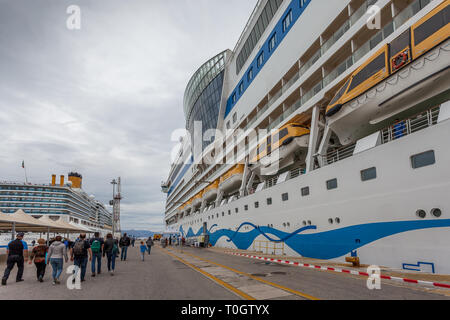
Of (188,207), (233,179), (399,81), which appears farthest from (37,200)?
(399,81)

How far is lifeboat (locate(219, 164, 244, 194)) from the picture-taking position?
92.4ft

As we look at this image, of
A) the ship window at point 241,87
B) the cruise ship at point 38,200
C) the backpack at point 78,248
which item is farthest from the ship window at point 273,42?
the cruise ship at point 38,200

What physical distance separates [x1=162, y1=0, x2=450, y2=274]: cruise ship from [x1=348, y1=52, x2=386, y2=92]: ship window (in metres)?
0.06

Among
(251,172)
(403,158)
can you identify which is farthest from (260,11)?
(403,158)

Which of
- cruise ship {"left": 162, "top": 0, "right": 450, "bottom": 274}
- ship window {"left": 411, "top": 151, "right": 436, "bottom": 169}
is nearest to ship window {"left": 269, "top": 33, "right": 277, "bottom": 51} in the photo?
cruise ship {"left": 162, "top": 0, "right": 450, "bottom": 274}

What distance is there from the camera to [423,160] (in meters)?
9.09

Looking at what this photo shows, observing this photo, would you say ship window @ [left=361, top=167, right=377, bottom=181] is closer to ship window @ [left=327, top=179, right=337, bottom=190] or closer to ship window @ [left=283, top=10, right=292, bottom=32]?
ship window @ [left=327, top=179, right=337, bottom=190]

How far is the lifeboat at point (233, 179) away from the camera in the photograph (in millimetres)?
28167

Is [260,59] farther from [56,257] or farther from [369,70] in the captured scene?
[56,257]

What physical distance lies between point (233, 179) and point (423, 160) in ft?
68.2

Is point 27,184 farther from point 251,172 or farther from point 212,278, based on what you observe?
point 212,278

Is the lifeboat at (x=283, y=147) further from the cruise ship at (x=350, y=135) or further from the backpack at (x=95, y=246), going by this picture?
the backpack at (x=95, y=246)

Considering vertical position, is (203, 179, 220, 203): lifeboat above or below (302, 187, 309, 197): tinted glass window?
above

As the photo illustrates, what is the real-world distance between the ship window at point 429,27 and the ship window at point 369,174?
4.86 meters
